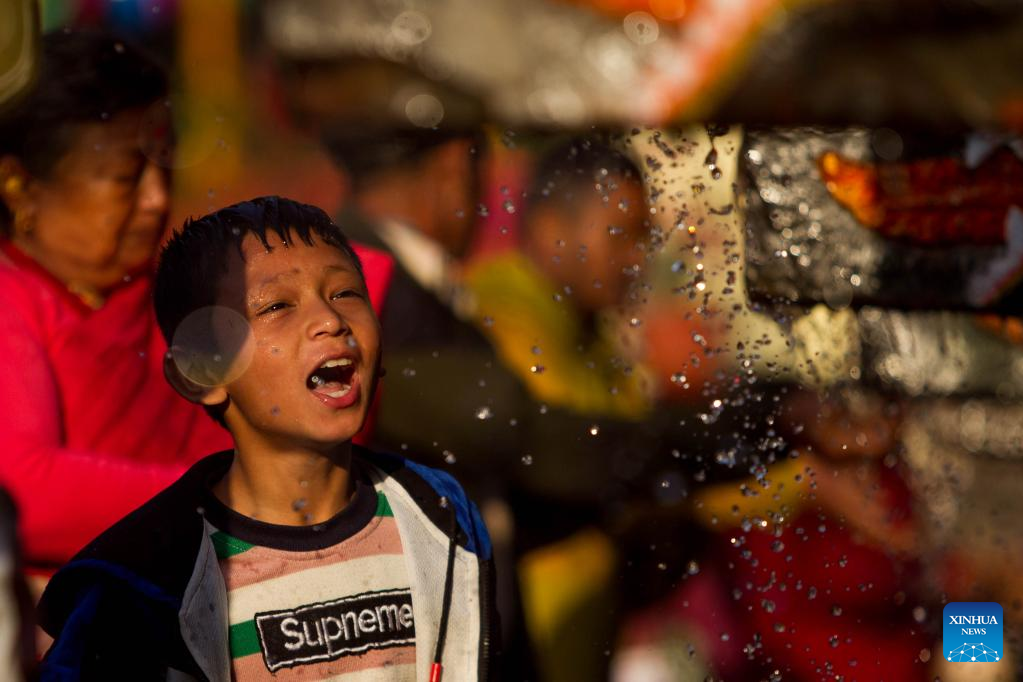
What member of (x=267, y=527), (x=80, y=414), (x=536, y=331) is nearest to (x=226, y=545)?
(x=267, y=527)

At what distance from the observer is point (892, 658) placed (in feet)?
6.20

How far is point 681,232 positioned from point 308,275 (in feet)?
3.54

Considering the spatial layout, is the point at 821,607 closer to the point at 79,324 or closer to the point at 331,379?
the point at 331,379

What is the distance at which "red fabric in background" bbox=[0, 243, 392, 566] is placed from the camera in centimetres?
108

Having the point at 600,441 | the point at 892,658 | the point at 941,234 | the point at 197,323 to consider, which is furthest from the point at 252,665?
the point at 941,234

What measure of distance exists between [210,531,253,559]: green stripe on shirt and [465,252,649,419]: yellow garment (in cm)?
79

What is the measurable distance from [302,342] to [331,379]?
4 cm

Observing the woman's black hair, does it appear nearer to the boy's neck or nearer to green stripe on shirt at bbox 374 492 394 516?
the boy's neck

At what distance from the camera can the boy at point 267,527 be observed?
2.96ft

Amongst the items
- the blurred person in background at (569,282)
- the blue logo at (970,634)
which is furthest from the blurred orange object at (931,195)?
the blue logo at (970,634)

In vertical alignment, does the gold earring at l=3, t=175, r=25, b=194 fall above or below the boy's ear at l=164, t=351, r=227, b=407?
above

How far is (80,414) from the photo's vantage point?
1.11m

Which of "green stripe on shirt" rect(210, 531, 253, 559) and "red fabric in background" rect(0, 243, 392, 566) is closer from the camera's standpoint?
"green stripe on shirt" rect(210, 531, 253, 559)

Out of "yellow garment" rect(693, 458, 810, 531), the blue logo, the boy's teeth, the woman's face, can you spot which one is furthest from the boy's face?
the blue logo
